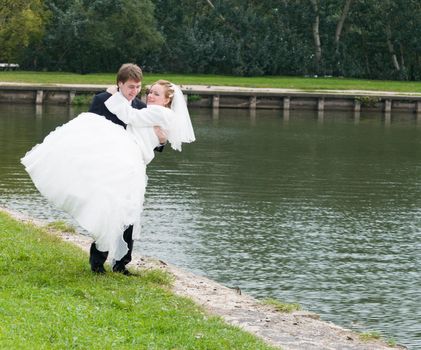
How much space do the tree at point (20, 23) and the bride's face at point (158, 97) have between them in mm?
57736

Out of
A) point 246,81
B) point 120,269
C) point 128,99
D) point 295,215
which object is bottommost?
point 295,215

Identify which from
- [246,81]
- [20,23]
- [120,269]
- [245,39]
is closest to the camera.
A: [120,269]

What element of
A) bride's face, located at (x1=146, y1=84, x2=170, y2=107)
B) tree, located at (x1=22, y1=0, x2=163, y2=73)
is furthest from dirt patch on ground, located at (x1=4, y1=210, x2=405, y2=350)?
tree, located at (x1=22, y1=0, x2=163, y2=73)

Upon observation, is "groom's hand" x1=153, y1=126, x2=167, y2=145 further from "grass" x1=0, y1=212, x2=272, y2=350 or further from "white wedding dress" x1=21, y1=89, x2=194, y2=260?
"grass" x1=0, y1=212, x2=272, y2=350

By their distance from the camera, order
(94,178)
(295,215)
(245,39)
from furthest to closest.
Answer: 1. (245,39)
2. (295,215)
3. (94,178)

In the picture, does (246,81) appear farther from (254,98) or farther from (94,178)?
(94,178)

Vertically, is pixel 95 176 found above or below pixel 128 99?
below

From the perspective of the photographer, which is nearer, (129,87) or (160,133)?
(129,87)

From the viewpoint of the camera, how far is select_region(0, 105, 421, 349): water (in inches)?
617

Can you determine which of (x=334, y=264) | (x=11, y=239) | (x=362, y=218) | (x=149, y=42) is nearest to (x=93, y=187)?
(x=11, y=239)

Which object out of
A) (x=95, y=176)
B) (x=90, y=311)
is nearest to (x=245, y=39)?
(x=95, y=176)

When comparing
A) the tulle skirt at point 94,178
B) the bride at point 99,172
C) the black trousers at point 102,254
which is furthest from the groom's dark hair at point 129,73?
the black trousers at point 102,254

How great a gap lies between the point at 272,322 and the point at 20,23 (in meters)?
59.7

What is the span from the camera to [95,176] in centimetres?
1132
